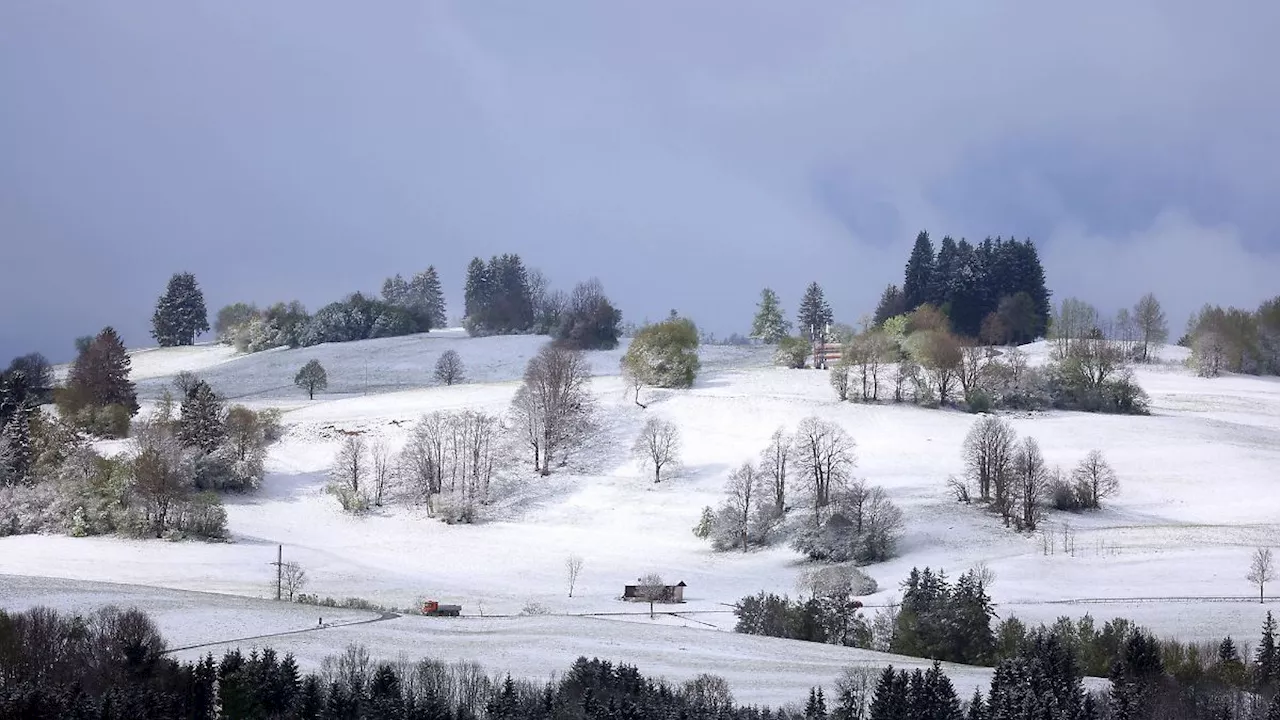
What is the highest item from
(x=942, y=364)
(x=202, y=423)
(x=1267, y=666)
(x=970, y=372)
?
(x=942, y=364)

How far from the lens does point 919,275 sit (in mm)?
139250

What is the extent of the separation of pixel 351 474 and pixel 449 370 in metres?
43.0

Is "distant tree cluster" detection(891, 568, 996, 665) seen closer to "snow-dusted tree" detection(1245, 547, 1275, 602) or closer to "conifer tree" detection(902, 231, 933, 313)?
"snow-dusted tree" detection(1245, 547, 1275, 602)

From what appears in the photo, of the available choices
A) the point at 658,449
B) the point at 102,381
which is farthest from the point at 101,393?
the point at 658,449

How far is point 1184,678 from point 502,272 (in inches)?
5467

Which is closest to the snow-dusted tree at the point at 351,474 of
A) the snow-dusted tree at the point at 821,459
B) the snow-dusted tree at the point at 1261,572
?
the snow-dusted tree at the point at 821,459

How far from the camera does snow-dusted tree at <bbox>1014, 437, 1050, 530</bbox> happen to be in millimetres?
65062

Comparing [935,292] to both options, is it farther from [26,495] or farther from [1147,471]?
[26,495]

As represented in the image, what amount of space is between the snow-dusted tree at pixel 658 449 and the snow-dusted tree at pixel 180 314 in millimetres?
101725

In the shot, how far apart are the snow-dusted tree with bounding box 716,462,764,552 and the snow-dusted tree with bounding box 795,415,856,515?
2.89 m

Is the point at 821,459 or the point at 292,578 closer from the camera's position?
the point at 292,578

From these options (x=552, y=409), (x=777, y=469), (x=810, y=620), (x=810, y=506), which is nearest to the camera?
(x=810, y=620)

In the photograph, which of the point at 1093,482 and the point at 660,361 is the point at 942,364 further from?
the point at 1093,482

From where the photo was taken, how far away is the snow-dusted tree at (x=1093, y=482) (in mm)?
68688
